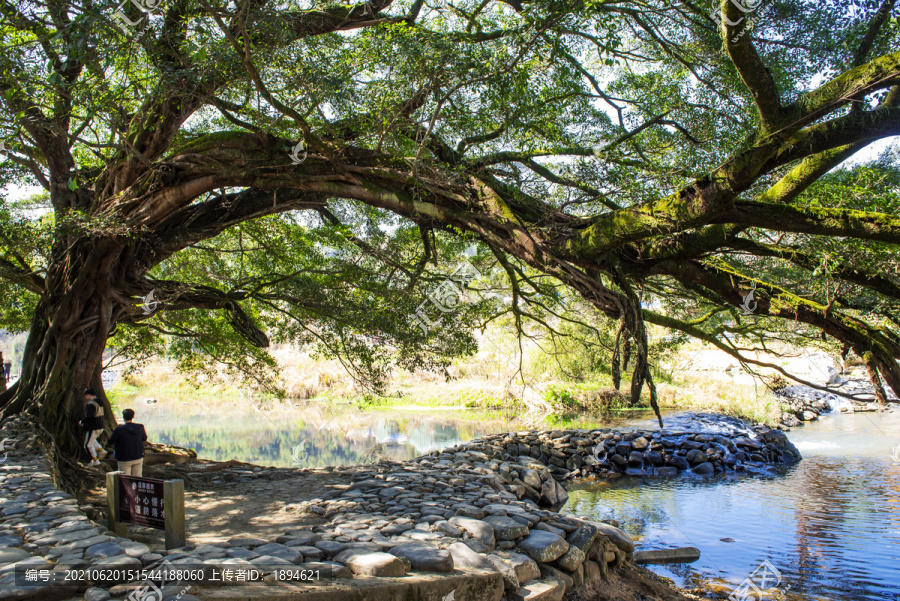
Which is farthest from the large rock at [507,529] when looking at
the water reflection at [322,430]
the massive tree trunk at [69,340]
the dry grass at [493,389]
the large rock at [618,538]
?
the dry grass at [493,389]

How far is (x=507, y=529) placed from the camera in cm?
508

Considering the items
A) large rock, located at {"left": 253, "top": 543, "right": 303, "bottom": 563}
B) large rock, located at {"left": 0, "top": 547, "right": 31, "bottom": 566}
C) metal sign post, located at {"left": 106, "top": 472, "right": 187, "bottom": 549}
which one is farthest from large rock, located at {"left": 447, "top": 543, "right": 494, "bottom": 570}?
large rock, located at {"left": 0, "top": 547, "right": 31, "bottom": 566}

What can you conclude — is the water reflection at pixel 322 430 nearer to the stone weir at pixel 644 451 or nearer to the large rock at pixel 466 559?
the stone weir at pixel 644 451

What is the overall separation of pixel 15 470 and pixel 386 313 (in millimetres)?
4151

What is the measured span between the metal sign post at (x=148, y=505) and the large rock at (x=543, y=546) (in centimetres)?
275

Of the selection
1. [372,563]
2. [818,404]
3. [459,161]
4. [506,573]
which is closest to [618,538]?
[506,573]

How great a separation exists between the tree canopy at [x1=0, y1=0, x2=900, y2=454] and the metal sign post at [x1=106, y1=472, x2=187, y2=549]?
2.96m

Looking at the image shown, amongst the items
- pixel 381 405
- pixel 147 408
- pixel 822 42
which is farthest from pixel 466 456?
pixel 147 408

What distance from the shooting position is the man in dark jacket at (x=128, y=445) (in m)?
5.81

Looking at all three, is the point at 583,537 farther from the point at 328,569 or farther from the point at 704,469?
the point at 704,469

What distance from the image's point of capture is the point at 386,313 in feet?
25.0

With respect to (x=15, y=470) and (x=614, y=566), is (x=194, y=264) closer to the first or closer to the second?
(x=15, y=470)

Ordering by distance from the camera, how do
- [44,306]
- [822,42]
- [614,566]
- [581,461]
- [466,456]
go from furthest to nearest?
[581,461] < [466,456] < [44,306] < [614,566] < [822,42]

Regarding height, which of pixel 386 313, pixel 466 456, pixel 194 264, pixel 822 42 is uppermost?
pixel 822 42
